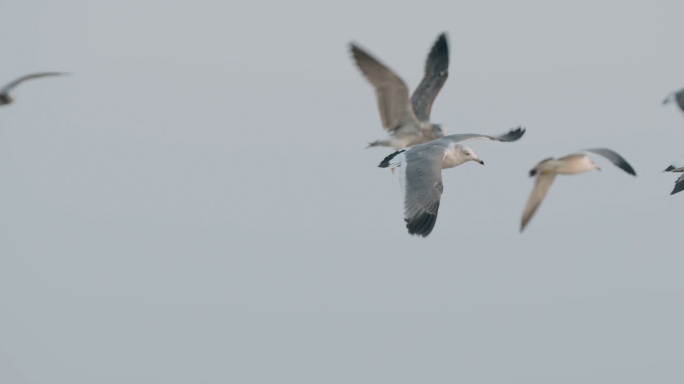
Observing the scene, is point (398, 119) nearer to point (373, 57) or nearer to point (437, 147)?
point (373, 57)

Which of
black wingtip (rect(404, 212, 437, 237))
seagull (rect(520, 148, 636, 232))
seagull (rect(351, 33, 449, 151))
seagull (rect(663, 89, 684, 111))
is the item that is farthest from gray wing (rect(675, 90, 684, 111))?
seagull (rect(351, 33, 449, 151))

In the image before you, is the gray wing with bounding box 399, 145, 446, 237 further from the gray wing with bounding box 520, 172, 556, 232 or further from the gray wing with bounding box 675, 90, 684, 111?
the gray wing with bounding box 675, 90, 684, 111

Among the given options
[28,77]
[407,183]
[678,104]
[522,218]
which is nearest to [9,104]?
[28,77]

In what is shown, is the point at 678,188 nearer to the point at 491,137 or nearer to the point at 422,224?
the point at 491,137

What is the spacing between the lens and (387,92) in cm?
1566

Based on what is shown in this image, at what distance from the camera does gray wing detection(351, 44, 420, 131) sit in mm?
15258

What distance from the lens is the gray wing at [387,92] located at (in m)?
15.3

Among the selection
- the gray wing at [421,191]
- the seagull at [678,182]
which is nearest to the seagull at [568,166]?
the gray wing at [421,191]

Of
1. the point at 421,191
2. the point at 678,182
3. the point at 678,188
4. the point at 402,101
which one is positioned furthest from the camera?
the point at 402,101

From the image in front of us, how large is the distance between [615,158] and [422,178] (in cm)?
217

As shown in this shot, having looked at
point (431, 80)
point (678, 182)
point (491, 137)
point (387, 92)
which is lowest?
point (678, 182)

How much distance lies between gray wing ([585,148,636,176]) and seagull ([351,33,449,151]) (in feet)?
15.6

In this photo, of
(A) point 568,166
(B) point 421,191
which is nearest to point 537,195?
(A) point 568,166

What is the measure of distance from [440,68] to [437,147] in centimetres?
528
